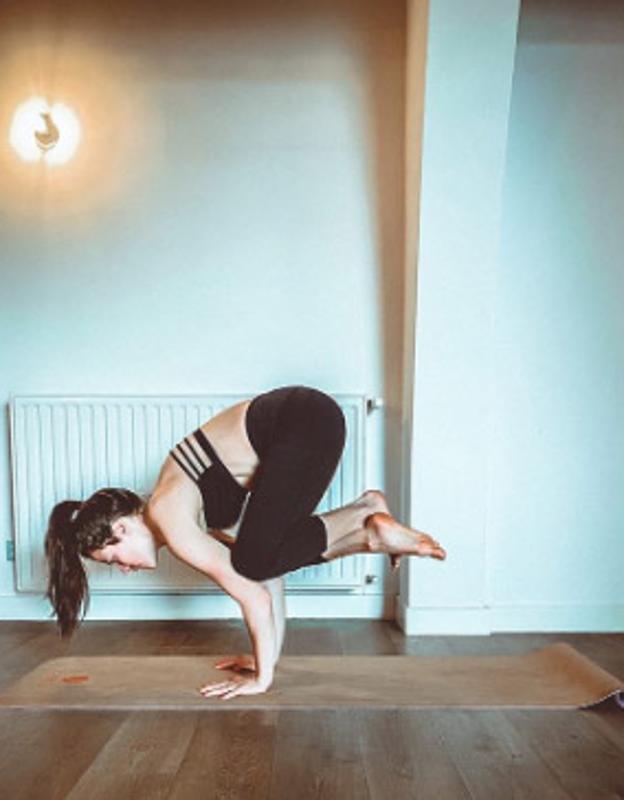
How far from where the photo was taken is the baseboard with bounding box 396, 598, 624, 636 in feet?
9.49

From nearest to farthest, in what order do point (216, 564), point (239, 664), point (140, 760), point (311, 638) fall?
point (140, 760) → point (216, 564) → point (239, 664) → point (311, 638)

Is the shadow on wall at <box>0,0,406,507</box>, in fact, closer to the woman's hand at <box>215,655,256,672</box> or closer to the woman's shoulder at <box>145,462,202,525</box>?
the woman's shoulder at <box>145,462,202,525</box>

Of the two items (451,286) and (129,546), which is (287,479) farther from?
(451,286)

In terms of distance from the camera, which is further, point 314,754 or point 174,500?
point 174,500

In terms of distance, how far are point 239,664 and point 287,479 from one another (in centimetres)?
70

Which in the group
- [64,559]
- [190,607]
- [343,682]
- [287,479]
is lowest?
[190,607]

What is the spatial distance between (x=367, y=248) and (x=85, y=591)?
5.77 feet

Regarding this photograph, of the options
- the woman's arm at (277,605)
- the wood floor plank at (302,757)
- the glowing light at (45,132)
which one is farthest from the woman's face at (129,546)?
the glowing light at (45,132)

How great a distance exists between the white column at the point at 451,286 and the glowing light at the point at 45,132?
1.41 m

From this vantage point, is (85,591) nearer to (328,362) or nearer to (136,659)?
(136,659)

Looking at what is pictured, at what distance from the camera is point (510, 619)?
2.99m

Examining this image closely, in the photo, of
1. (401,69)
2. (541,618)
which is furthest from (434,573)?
(401,69)

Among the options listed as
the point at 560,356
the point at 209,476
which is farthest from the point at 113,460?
the point at 560,356

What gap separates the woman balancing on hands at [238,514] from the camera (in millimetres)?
2049
